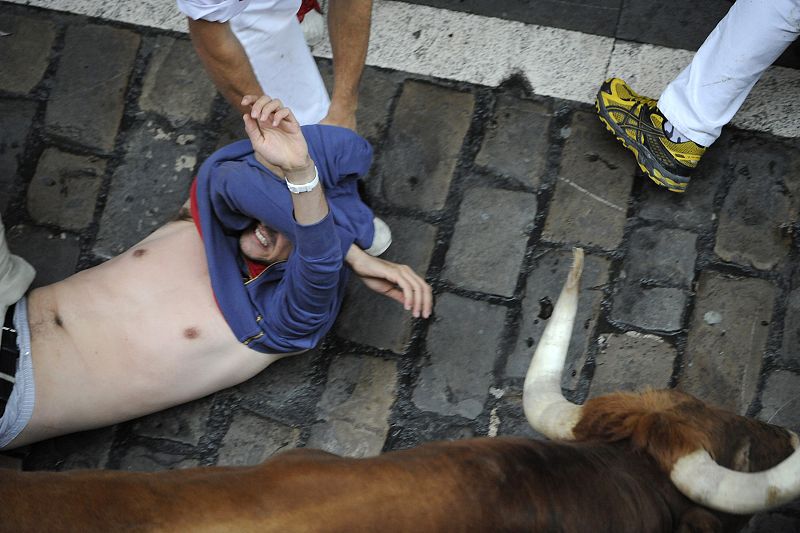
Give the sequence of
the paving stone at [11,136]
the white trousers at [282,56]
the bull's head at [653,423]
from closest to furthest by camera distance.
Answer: the bull's head at [653,423]
the white trousers at [282,56]
the paving stone at [11,136]

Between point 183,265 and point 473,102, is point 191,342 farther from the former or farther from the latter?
point 473,102

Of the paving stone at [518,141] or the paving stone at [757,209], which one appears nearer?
the paving stone at [757,209]

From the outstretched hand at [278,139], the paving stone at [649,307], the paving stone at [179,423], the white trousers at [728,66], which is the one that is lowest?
the paving stone at [179,423]

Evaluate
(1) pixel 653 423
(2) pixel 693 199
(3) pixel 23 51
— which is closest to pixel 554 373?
(1) pixel 653 423

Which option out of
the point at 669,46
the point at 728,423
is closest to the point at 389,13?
the point at 669,46

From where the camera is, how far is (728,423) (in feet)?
9.26

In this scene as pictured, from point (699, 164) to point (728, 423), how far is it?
180cm

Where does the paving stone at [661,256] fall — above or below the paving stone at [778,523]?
above

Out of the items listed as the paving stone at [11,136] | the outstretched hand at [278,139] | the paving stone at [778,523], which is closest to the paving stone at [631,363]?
the paving stone at [778,523]

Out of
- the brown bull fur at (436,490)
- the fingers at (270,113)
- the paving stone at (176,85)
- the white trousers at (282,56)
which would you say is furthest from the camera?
the paving stone at (176,85)

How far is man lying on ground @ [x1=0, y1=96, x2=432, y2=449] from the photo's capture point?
3.56 metres

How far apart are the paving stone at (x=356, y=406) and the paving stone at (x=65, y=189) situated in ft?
4.63

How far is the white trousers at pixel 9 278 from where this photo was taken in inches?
142

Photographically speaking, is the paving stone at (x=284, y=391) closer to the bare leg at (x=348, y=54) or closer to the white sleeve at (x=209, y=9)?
the bare leg at (x=348, y=54)
